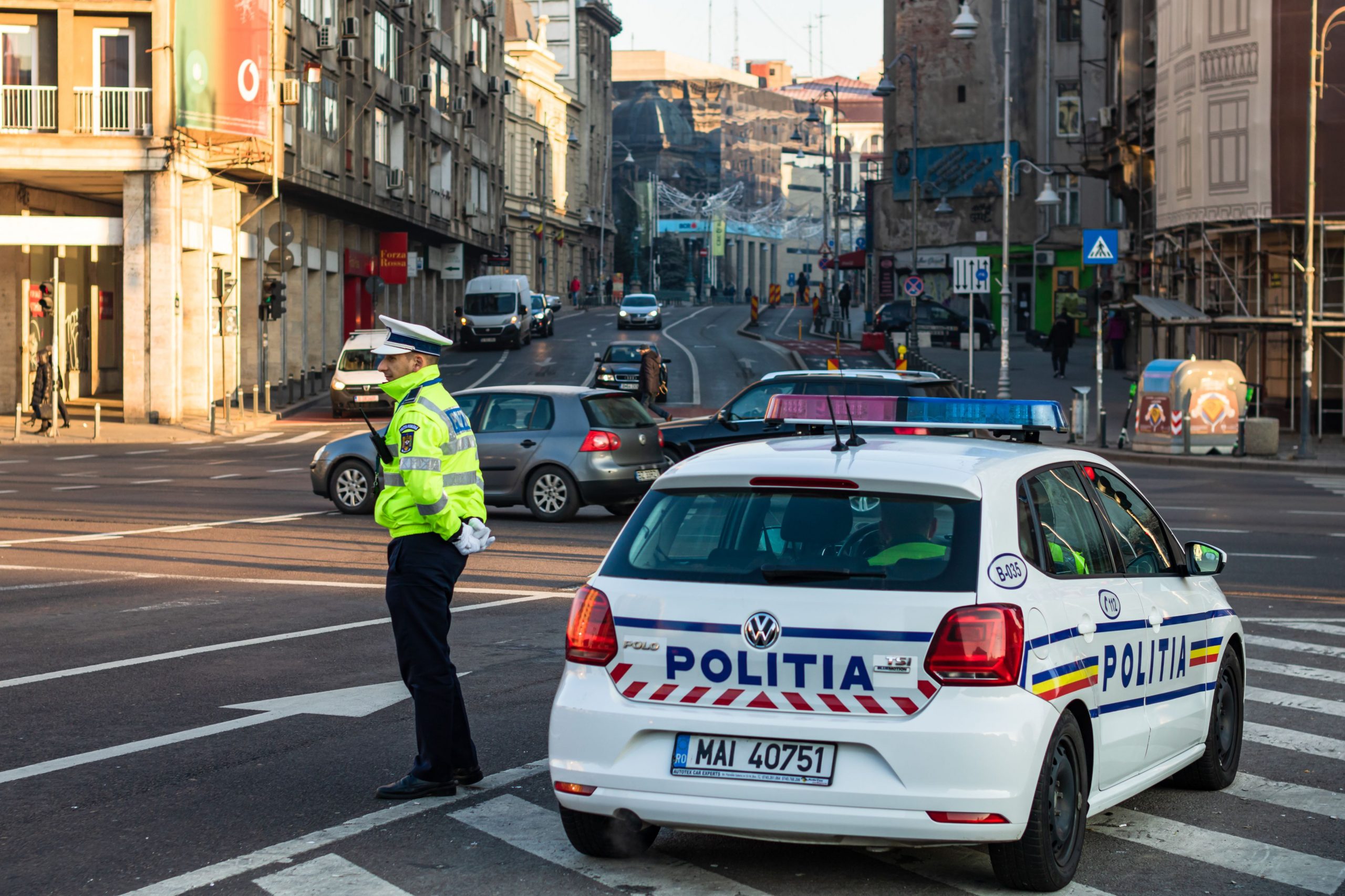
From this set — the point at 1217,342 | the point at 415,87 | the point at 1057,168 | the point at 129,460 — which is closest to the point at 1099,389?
the point at 1217,342

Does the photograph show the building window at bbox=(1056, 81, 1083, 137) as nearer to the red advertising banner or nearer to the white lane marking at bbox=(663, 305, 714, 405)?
the white lane marking at bbox=(663, 305, 714, 405)

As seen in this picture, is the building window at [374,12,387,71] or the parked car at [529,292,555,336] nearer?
the building window at [374,12,387,71]

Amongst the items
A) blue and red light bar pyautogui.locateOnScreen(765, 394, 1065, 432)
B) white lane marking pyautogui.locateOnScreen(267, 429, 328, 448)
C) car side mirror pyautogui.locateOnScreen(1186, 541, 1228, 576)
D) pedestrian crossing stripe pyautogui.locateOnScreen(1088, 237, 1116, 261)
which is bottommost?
white lane marking pyautogui.locateOnScreen(267, 429, 328, 448)

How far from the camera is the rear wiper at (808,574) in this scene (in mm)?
5387

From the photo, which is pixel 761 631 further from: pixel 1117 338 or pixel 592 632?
pixel 1117 338

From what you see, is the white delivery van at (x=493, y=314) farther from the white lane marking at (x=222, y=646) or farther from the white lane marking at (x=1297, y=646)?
the white lane marking at (x=1297, y=646)

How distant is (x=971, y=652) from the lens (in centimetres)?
520

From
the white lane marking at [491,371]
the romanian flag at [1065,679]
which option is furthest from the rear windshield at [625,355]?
the romanian flag at [1065,679]

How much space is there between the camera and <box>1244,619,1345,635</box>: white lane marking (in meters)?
11.4

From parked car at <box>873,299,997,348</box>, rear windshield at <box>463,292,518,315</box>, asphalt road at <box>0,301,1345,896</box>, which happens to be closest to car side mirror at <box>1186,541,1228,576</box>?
asphalt road at <box>0,301,1345,896</box>

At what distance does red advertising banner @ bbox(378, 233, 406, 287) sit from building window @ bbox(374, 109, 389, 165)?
14.6ft

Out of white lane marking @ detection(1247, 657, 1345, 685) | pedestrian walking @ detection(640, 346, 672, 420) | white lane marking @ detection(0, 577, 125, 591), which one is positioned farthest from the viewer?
pedestrian walking @ detection(640, 346, 672, 420)

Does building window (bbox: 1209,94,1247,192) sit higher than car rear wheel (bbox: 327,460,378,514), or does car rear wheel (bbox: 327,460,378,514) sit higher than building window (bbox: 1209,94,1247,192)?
building window (bbox: 1209,94,1247,192)

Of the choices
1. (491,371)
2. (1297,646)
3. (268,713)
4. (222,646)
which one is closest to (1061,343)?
(491,371)
